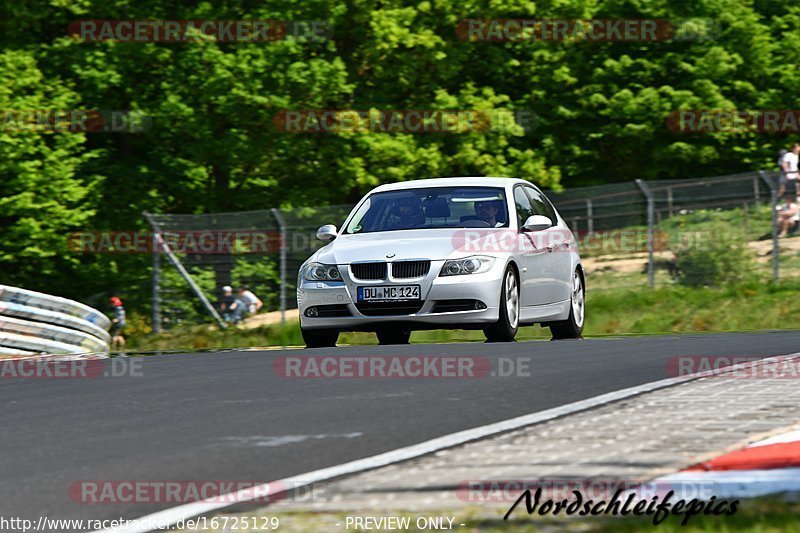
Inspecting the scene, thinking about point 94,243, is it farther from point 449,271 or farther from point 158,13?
point 449,271

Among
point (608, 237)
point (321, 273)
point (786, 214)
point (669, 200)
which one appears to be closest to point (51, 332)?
point (321, 273)

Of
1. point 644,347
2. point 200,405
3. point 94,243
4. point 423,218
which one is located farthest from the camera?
point 94,243

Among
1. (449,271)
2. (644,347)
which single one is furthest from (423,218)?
(644,347)

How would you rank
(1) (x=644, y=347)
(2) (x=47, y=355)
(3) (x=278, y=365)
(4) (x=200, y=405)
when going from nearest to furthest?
1. (4) (x=200, y=405)
2. (3) (x=278, y=365)
3. (1) (x=644, y=347)
4. (2) (x=47, y=355)

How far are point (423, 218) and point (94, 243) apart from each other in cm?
1939

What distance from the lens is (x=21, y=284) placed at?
110 feet

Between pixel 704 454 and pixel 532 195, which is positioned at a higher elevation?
pixel 532 195

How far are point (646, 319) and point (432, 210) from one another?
8260mm

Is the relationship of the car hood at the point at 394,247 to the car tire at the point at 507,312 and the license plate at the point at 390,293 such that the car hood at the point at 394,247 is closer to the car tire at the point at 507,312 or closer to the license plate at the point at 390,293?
the license plate at the point at 390,293

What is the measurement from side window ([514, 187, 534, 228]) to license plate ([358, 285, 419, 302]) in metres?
1.64

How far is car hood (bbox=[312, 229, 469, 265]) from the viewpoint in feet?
47.3

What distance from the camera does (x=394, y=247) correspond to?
14.5 m

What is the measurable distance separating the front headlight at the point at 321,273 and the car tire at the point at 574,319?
2.97m

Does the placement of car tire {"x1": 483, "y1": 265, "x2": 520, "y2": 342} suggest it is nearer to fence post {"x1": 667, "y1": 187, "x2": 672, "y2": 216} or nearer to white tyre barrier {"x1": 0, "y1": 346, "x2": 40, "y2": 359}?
white tyre barrier {"x1": 0, "y1": 346, "x2": 40, "y2": 359}
